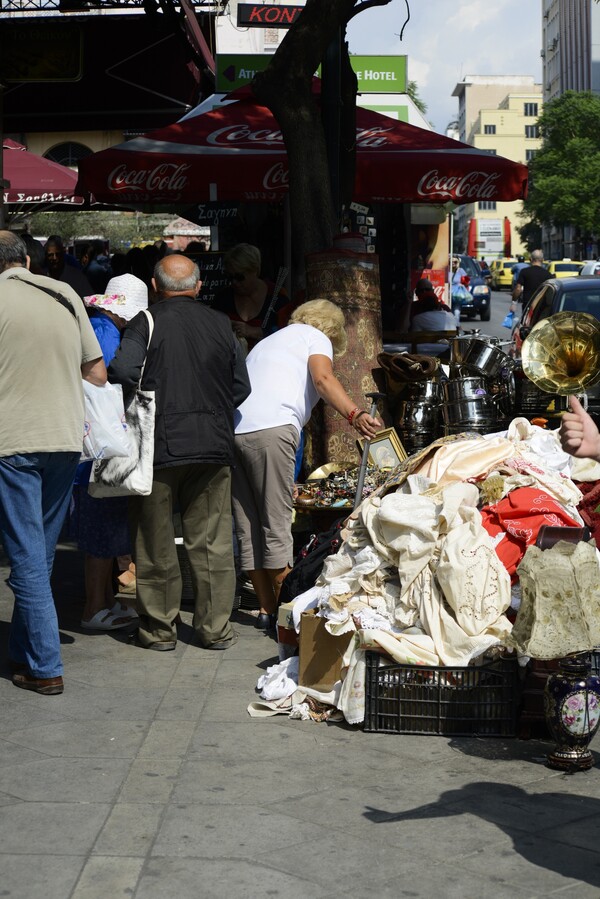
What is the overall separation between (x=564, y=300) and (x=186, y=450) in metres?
8.00

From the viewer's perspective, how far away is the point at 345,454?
8031 mm

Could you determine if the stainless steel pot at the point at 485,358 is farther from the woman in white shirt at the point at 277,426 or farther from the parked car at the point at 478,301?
the parked car at the point at 478,301

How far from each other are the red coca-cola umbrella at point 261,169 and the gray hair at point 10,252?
4638 mm

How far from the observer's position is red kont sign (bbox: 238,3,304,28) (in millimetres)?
15367

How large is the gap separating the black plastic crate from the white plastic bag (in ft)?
5.60

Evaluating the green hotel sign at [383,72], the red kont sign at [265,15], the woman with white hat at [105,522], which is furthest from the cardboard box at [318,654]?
the green hotel sign at [383,72]

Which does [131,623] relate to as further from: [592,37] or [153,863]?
[592,37]

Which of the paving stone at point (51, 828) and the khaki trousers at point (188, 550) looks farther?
the khaki trousers at point (188, 550)

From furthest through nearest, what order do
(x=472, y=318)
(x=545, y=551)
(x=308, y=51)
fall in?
(x=472, y=318), (x=308, y=51), (x=545, y=551)

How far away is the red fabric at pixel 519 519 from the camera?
18.2ft

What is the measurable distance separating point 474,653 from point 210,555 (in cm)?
176

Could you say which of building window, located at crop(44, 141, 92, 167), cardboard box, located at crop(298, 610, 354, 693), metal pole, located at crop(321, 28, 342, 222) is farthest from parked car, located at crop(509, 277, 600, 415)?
building window, located at crop(44, 141, 92, 167)

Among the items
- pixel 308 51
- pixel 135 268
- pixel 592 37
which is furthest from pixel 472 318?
pixel 592 37

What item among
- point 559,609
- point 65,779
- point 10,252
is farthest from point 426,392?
point 65,779
